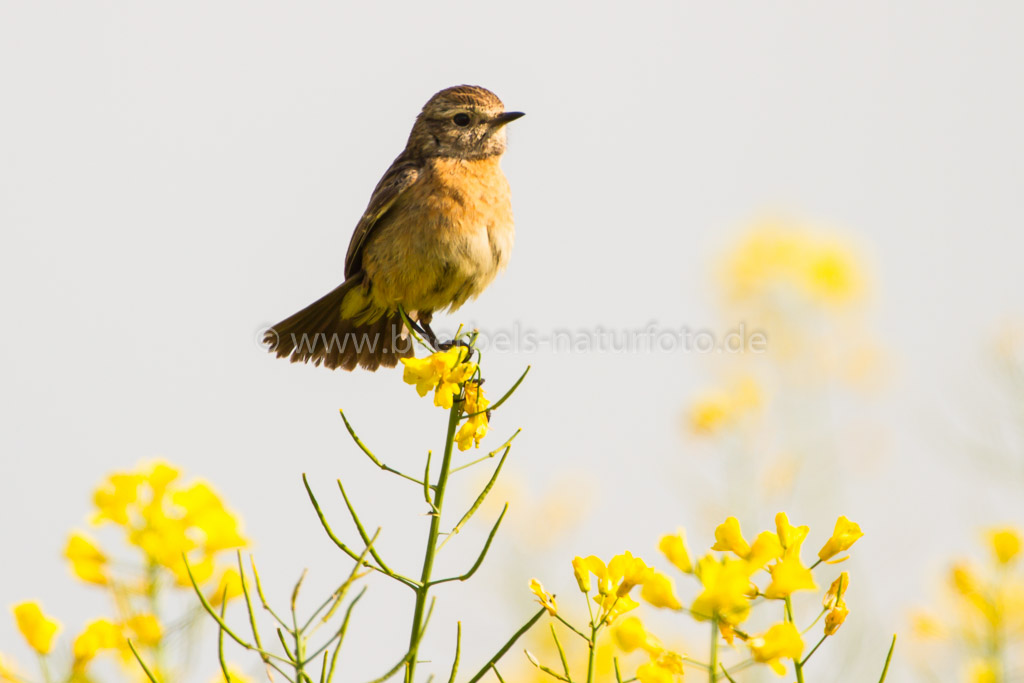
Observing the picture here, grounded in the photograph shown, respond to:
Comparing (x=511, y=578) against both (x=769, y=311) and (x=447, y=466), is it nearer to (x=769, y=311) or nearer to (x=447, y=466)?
(x=769, y=311)

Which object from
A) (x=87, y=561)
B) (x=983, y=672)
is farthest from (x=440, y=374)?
(x=983, y=672)

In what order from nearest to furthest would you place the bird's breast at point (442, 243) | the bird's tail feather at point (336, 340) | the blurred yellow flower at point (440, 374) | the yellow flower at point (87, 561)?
1. the blurred yellow flower at point (440, 374)
2. the yellow flower at point (87, 561)
3. the bird's breast at point (442, 243)
4. the bird's tail feather at point (336, 340)

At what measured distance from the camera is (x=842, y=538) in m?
1.90

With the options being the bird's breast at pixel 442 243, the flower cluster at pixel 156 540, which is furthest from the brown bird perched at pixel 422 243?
the flower cluster at pixel 156 540

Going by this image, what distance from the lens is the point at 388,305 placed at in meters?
4.31

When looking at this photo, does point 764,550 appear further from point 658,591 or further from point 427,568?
point 427,568

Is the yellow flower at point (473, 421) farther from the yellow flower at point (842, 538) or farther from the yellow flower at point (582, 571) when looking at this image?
the yellow flower at point (842, 538)

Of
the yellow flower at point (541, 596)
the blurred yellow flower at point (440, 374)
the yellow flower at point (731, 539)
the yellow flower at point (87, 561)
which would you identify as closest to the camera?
the yellow flower at point (731, 539)

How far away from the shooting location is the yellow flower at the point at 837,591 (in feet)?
5.81

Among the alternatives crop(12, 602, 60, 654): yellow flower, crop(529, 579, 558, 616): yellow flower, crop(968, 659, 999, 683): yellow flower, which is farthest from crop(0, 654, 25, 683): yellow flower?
crop(968, 659, 999, 683): yellow flower

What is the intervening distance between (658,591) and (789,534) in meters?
0.25

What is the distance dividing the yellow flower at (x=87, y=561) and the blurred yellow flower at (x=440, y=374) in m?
1.29

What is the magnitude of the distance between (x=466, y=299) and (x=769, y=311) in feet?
13.9

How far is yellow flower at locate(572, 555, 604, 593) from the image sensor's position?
185 centimetres
